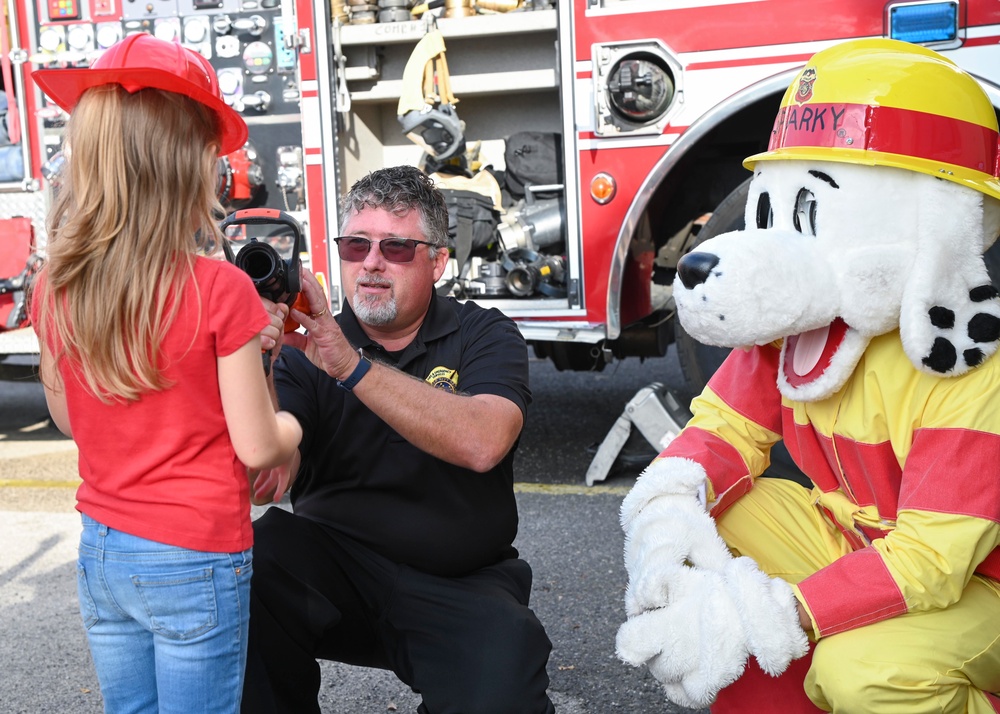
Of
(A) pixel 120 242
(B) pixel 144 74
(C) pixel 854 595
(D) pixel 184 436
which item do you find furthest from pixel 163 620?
(C) pixel 854 595

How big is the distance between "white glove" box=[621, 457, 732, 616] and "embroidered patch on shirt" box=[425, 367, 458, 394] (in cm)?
52

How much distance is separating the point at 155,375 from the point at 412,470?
2.40ft

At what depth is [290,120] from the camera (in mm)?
4285

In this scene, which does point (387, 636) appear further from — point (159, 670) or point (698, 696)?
point (698, 696)

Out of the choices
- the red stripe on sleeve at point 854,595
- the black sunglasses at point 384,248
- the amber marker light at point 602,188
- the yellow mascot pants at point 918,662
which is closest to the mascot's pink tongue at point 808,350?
the red stripe on sleeve at point 854,595

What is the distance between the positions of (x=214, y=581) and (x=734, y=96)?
8.44 feet

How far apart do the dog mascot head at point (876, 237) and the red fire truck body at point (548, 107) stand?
1676 millimetres

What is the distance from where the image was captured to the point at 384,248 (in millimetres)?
2291

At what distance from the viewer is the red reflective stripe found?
166cm

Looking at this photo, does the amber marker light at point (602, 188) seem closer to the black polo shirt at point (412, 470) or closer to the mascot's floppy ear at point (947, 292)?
the black polo shirt at point (412, 470)

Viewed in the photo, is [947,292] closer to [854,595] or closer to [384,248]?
[854,595]

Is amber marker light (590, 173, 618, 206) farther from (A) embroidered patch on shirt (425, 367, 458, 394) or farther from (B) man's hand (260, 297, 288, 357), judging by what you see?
(B) man's hand (260, 297, 288, 357)

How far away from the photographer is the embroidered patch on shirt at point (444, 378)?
226cm

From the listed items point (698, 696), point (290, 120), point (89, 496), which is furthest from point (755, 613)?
point (290, 120)
